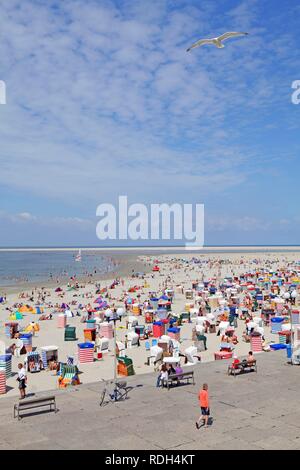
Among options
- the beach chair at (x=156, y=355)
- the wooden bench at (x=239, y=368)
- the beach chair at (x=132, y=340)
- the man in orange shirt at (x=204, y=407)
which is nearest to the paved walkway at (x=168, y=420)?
the man in orange shirt at (x=204, y=407)

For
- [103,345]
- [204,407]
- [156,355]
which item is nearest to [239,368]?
[156,355]

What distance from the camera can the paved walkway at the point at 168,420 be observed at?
8398 mm

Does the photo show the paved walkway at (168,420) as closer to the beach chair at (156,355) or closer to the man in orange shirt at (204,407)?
the man in orange shirt at (204,407)

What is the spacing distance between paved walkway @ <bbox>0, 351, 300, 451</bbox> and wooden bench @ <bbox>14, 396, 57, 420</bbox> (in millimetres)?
203

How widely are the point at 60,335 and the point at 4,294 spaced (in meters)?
24.2

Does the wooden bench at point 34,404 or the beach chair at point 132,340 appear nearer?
the wooden bench at point 34,404

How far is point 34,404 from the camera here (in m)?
10.2

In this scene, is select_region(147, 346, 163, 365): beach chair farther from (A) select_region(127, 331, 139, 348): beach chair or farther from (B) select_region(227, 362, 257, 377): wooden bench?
(A) select_region(127, 331, 139, 348): beach chair

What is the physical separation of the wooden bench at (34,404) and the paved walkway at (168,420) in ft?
0.67

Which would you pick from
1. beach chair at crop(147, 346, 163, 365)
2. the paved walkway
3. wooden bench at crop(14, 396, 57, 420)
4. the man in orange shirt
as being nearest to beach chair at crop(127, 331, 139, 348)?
beach chair at crop(147, 346, 163, 365)

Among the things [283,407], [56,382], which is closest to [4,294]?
[56,382]

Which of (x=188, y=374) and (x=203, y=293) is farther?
(x=203, y=293)

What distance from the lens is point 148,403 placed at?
1077cm
